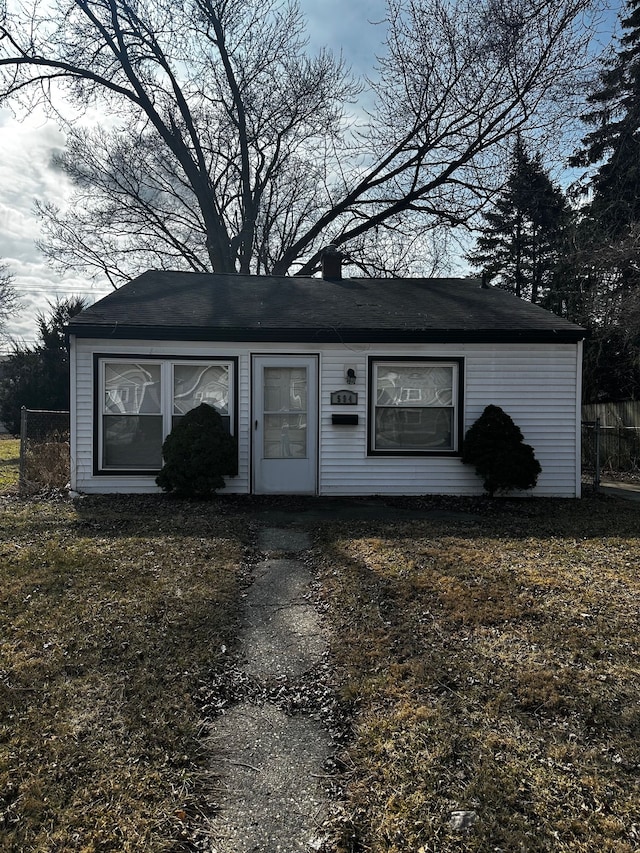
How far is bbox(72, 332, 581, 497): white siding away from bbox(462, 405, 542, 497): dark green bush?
364 mm

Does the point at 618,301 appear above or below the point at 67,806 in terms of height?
above

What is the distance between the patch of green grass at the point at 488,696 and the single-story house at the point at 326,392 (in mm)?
3415

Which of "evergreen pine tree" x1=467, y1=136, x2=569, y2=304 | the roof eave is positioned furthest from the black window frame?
"evergreen pine tree" x1=467, y1=136, x2=569, y2=304

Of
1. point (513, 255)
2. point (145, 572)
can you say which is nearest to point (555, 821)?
point (145, 572)

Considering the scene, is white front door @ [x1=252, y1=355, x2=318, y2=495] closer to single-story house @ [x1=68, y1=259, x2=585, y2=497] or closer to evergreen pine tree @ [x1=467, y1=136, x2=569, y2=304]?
single-story house @ [x1=68, y1=259, x2=585, y2=497]

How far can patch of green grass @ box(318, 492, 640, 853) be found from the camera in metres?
1.99

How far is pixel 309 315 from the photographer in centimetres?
906

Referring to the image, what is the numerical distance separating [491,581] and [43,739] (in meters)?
3.38

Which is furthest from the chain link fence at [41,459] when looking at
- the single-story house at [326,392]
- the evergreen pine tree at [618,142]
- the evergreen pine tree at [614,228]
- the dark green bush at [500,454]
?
the evergreen pine tree at [618,142]

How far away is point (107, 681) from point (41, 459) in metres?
7.29

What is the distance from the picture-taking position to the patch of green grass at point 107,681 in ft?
6.60

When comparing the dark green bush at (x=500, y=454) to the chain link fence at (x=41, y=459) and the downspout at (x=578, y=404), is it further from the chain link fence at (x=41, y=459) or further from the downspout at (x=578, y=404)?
the chain link fence at (x=41, y=459)

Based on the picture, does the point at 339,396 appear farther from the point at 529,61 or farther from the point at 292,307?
the point at 529,61

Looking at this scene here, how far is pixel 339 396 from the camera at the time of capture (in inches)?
340
